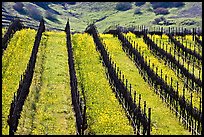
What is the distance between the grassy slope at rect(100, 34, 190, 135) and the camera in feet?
141

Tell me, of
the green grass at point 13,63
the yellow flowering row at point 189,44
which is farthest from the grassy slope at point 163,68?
the green grass at point 13,63

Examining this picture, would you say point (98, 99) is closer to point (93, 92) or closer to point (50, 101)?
point (93, 92)

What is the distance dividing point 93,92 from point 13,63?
1140cm

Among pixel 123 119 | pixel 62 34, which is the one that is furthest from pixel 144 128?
pixel 62 34

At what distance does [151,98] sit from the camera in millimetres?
50656

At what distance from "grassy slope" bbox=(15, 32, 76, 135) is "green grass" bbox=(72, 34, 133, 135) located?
5.55ft

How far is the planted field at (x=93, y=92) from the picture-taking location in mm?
40906

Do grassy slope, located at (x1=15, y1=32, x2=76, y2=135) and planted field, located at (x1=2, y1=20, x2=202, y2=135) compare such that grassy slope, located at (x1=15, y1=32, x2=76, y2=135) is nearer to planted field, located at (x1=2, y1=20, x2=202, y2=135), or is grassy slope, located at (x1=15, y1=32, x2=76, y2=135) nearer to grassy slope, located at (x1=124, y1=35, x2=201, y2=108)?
planted field, located at (x1=2, y1=20, x2=202, y2=135)

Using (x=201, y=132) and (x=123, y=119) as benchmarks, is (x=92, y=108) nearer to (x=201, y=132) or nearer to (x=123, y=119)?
(x=123, y=119)

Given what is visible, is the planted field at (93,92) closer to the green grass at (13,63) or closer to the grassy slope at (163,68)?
the green grass at (13,63)

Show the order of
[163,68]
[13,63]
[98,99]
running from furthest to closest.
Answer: [163,68]
[13,63]
[98,99]

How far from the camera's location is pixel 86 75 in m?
55.4

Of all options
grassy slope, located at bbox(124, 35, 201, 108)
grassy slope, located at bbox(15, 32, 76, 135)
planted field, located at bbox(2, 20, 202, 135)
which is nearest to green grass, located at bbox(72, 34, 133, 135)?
planted field, located at bbox(2, 20, 202, 135)

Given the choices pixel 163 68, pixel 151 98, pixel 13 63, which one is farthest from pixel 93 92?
pixel 163 68
